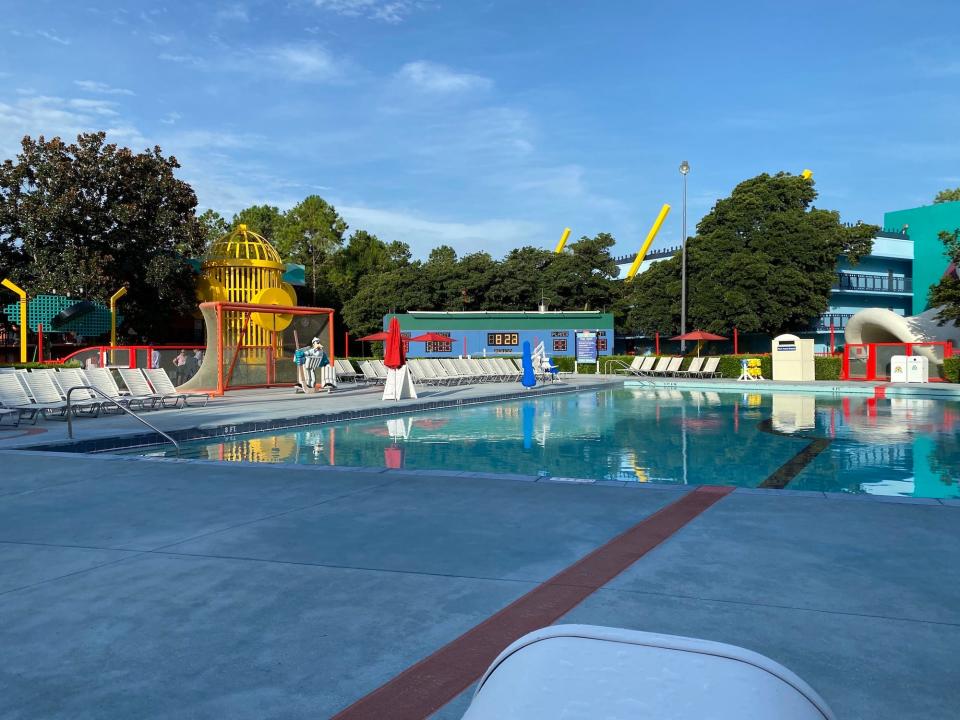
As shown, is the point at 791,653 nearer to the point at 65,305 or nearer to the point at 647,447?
the point at 647,447

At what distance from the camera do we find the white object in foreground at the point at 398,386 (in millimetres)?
18250

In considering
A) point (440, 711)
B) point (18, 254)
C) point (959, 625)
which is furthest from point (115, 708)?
point (18, 254)

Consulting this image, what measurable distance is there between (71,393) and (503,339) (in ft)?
98.3

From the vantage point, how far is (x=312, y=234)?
176ft

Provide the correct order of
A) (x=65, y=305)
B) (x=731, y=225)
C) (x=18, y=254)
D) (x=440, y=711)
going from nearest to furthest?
(x=440, y=711), (x=65, y=305), (x=18, y=254), (x=731, y=225)

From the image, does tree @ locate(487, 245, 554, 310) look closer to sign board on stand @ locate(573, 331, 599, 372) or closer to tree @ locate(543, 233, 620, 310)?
tree @ locate(543, 233, 620, 310)

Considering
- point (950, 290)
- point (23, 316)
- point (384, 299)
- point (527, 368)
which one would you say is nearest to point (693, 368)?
point (950, 290)

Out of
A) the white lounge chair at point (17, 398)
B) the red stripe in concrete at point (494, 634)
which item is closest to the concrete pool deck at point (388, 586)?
the red stripe in concrete at point (494, 634)

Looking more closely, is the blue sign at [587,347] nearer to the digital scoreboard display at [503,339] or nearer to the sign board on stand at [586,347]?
the sign board on stand at [586,347]

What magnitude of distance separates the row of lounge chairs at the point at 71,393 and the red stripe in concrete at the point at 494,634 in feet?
30.2

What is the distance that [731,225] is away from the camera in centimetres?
4119

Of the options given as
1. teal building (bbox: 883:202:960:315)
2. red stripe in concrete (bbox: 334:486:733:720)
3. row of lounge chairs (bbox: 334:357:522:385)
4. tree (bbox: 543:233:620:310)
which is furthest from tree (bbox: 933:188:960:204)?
red stripe in concrete (bbox: 334:486:733:720)

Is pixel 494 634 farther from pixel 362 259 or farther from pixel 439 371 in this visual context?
pixel 362 259

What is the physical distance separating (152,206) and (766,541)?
3151cm
